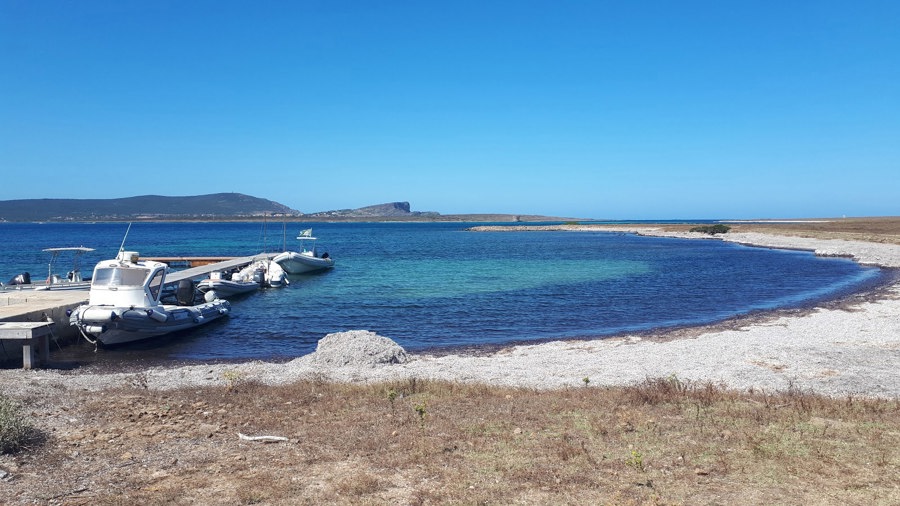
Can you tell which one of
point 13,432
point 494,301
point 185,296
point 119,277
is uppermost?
point 119,277

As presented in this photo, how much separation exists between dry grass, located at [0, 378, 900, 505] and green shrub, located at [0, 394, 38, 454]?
29 centimetres

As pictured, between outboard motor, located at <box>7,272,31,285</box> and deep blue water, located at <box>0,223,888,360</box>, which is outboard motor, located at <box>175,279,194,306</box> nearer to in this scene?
deep blue water, located at <box>0,223,888,360</box>

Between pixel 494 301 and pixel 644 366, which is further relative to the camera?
pixel 494 301

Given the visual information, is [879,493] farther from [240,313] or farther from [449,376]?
[240,313]

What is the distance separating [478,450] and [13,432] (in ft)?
19.5

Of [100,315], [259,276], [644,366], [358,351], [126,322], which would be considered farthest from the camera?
[259,276]

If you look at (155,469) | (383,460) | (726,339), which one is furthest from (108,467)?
(726,339)

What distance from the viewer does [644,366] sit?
14.5 meters

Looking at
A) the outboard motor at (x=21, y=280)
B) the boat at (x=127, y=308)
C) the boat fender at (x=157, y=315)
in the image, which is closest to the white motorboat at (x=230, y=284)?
the outboard motor at (x=21, y=280)

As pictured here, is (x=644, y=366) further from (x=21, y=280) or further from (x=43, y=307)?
(x=21, y=280)

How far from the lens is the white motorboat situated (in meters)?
31.9

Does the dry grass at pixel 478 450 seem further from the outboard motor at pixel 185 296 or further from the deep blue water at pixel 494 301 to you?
the outboard motor at pixel 185 296

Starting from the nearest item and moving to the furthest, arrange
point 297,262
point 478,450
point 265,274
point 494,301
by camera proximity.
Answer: point 478,450, point 494,301, point 265,274, point 297,262

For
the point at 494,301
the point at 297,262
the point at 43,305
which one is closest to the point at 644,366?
the point at 494,301
